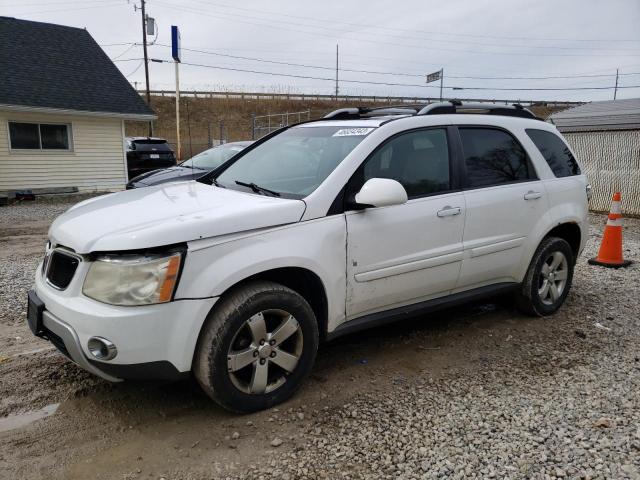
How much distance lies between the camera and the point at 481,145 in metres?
4.21

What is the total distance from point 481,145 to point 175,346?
2893mm

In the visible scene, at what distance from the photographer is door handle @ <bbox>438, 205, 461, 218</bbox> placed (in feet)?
12.3

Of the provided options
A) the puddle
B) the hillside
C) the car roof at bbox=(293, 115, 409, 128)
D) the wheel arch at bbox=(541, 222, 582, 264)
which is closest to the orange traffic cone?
the wheel arch at bbox=(541, 222, 582, 264)

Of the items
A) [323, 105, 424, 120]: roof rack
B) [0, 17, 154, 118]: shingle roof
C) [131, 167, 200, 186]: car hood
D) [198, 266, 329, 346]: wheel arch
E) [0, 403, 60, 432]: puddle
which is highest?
[0, 17, 154, 118]: shingle roof

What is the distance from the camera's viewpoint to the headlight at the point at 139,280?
2.64 m

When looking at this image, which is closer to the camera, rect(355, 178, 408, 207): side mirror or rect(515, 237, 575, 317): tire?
rect(355, 178, 408, 207): side mirror

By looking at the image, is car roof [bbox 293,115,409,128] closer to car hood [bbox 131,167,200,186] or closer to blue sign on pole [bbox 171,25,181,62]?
car hood [bbox 131,167,200,186]

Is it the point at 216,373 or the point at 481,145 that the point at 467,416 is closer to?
the point at 216,373

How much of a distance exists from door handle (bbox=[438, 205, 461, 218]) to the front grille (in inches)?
95.3

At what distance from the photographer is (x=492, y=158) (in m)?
4.27

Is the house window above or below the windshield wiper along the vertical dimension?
above


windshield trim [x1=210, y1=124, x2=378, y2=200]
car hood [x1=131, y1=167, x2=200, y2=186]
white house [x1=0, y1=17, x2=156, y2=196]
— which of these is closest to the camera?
windshield trim [x1=210, y1=124, x2=378, y2=200]

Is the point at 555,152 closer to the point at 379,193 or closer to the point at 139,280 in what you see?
the point at 379,193

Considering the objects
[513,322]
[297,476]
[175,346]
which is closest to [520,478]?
[297,476]
